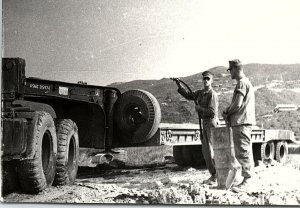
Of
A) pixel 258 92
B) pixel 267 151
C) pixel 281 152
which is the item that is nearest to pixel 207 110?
pixel 258 92

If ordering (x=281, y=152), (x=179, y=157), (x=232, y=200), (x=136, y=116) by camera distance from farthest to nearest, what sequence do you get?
1. (x=136, y=116)
2. (x=179, y=157)
3. (x=281, y=152)
4. (x=232, y=200)

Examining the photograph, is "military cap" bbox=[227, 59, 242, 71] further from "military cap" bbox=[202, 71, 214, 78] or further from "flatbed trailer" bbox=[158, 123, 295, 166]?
"flatbed trailer" bbox=[158, 123, 295, 166]

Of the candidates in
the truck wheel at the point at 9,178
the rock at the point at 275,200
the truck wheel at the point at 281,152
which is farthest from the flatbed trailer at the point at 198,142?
the truck wheel at the point at 9,178

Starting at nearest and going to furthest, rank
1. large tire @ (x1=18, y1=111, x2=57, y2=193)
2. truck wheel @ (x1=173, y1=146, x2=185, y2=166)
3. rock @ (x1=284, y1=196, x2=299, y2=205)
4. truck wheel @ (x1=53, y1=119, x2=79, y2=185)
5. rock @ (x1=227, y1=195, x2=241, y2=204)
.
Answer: rock @ (x1=284, y1=196, x2=299, y2=205)
rock @ (x1=227, y1=195, x2=241, y2=204)
large tire @ (x1=18, y1=111, x2=57, y2=193)
truck wheel @ (x1=173, y1=146, x2=185, y2=166)
truck wheel @ (x1=53, y1=119, x2=79, y2=185)

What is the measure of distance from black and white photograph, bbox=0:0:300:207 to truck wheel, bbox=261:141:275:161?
1 cm

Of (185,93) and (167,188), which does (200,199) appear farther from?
(185,93)

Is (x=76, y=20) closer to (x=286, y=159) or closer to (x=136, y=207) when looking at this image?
(x=136, y=207)

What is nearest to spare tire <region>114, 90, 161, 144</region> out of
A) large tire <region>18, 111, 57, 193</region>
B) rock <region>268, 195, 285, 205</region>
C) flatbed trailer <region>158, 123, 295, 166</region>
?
flatbed trailer <region>158, 123, 295, 166</region>

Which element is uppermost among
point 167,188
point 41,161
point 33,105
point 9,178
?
point 33,105

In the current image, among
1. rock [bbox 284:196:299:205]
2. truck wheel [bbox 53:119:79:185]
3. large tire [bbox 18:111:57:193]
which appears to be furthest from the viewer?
truck wheel [bbox 53:119:79:185]

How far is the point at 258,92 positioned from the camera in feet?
18.4

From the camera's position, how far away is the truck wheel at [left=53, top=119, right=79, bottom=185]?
5.93 m

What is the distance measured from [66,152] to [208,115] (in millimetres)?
1482

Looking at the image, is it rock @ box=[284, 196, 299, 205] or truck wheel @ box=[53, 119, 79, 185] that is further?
truck wheel @ box=[53, 119, 79, 185]
